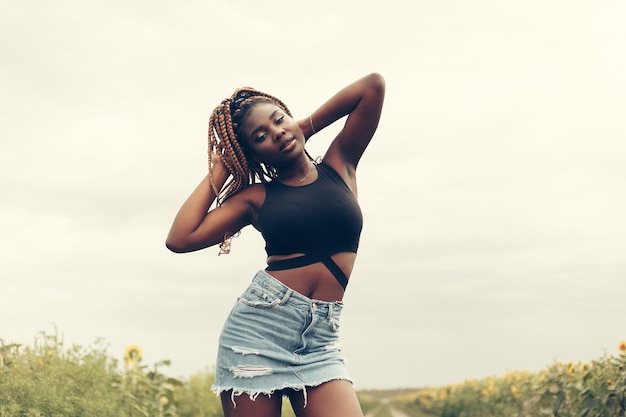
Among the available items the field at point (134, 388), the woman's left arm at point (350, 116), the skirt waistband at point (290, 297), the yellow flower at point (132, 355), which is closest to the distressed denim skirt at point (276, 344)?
the skirt waistband at point (290, 297)

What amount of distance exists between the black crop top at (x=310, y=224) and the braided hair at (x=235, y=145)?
0.20 m

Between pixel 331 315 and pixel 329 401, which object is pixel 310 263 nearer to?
pixel 331 315

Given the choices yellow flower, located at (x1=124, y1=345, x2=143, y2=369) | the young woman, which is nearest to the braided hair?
the young woman

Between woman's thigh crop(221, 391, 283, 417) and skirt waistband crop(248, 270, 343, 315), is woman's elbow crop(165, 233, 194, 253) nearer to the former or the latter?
skirt waistband crop(248, 270, 343, 315)

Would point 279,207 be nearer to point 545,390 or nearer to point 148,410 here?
point 148,410

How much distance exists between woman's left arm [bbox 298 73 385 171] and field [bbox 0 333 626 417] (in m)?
2.24

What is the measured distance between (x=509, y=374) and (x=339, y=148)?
302 inches

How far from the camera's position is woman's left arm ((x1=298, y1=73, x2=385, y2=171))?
3973 millimetres

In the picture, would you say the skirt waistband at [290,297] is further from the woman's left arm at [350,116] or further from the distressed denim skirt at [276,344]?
the woman's left arm at [350,116]

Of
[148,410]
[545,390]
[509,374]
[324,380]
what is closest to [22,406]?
[148,410]

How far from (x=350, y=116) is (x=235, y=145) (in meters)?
0.61

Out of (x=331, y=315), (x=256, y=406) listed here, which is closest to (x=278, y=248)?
(x=331, y=315)

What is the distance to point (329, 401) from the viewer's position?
3.50m

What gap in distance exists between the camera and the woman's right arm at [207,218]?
3818mm
